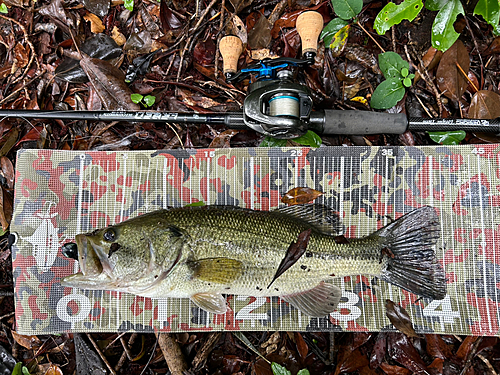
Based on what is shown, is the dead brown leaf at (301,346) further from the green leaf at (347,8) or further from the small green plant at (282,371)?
the green leaf at (347,8)

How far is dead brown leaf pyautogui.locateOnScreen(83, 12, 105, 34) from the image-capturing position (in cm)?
343

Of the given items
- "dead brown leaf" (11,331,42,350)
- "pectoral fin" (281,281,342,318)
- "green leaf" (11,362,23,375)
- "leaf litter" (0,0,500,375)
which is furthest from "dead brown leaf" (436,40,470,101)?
"green leaf" (11,362,23,375)

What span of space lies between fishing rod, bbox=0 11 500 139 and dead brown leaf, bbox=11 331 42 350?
2.16 m

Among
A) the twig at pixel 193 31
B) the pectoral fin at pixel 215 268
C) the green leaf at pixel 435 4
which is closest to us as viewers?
the pectoral fin at pixel 215 268

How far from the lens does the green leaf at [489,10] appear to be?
2979 mm

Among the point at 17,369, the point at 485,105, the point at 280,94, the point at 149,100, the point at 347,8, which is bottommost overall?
the point at 17,369

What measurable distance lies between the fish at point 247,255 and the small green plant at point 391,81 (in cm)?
112

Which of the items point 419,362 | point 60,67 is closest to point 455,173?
point 419,362

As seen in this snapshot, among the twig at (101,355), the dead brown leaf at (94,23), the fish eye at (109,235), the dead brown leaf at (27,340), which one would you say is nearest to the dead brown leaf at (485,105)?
the fish eye at (109,235)

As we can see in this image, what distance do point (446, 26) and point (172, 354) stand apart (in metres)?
4.04

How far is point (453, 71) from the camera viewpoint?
10.4ft

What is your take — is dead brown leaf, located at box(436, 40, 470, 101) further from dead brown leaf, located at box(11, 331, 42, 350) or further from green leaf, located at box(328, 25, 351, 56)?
dead brown leaf, located at box(11, 331, 42, 350)

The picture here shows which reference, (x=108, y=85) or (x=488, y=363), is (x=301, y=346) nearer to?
(x=488, y=363)

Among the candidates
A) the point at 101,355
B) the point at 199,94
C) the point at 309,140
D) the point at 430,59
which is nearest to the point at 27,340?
the point at 101,355
